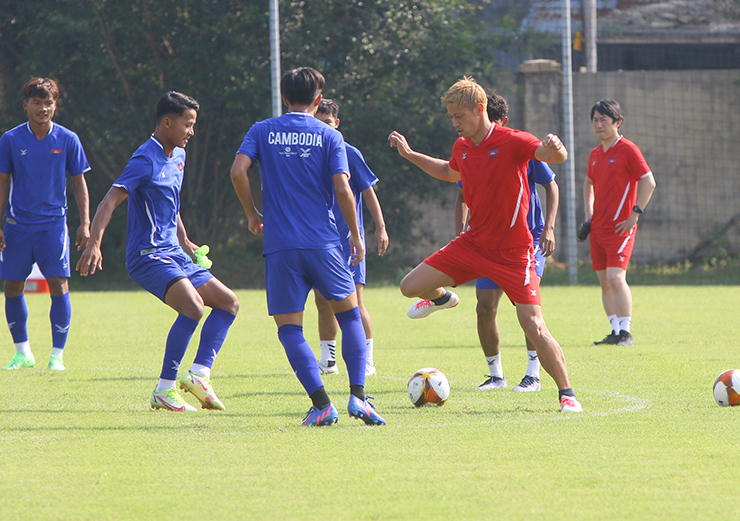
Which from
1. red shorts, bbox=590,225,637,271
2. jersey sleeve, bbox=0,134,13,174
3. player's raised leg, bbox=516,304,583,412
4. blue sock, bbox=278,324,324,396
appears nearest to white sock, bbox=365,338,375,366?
player's raised leg, bbox=516,304,583,412

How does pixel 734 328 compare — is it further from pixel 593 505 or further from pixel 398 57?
pixel 398 57

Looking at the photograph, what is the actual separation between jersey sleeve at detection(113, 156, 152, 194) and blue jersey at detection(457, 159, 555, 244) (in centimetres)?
272

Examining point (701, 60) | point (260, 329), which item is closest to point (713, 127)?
point (701, 60)

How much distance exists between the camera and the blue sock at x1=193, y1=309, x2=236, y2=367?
21.1 feet

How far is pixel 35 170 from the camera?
8.49 metres

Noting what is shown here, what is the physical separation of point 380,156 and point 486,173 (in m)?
14.3

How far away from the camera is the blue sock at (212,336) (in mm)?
6441

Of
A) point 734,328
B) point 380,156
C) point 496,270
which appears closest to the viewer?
point 496,270

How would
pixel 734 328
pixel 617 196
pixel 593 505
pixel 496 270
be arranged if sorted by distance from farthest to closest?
pixel 734 328 < pixel 617 196 < pixel 496 270 < pixel 593 505

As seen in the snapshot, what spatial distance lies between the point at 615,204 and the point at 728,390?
4333 mm

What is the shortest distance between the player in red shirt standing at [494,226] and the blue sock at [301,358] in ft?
3.50

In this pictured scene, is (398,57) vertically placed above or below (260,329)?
above

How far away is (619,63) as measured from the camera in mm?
26859

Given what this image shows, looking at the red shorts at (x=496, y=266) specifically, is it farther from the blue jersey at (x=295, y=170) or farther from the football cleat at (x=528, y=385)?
the blue jersey at (x=295, y=170)
